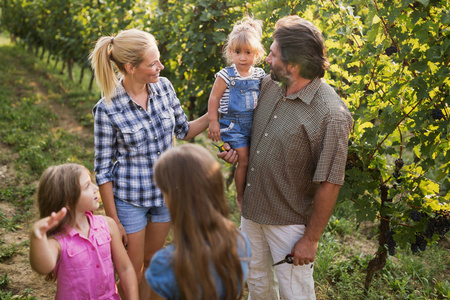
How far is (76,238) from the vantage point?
7.10 ft

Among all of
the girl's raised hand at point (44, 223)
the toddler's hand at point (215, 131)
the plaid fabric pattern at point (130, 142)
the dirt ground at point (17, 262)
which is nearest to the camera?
the girl's raised hand at point (44, 223)

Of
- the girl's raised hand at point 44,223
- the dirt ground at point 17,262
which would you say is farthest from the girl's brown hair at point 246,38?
the dirt ground at point 17,262

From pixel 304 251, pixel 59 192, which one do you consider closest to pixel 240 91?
pixel 304 251

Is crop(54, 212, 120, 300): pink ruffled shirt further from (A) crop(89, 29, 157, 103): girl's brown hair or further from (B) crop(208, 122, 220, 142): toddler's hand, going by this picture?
(B) crop(208, 122, 220, 142): toddler's hand

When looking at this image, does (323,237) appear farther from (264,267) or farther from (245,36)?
(245,36)

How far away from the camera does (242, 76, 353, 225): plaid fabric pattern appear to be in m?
2.33

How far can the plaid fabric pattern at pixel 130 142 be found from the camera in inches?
101

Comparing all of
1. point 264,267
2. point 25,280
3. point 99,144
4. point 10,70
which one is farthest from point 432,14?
point 10,70

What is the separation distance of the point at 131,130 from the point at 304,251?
1.27 m

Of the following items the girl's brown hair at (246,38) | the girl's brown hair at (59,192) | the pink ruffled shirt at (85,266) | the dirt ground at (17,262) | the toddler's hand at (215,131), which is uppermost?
the girl's brown hair at (246,38)

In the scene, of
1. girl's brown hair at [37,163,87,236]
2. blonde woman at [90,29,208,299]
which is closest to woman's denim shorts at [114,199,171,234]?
blonde woman at [90,29,208,299]

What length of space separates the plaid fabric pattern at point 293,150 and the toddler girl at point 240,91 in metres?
0.10

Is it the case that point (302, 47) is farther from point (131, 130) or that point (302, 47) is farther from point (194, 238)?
point (194, 238)

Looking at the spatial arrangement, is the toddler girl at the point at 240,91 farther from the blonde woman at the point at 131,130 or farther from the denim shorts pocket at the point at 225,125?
the blonde woman at the point at 131,130
